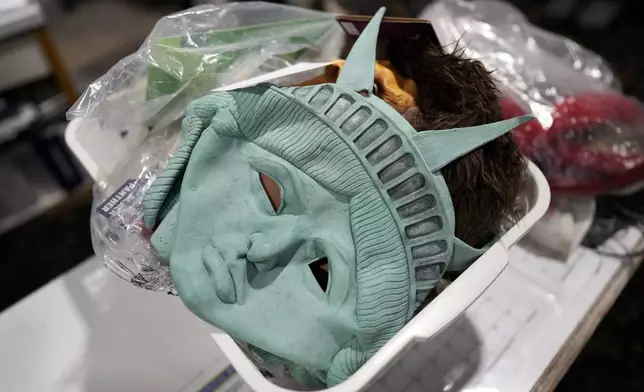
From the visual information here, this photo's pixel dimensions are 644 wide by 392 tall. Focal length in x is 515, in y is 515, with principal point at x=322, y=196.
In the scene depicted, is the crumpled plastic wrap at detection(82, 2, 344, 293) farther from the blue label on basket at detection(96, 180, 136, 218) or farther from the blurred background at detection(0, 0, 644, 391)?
the blurred background at detection(0, 0, 644, 391)

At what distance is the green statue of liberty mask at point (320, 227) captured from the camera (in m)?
0.39

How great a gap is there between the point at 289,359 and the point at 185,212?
0.47 feet

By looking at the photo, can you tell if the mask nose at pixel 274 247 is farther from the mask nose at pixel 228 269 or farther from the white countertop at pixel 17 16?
the white countertop at pixel 17 16

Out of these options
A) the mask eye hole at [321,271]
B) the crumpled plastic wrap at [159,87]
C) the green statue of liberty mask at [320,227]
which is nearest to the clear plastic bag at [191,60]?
the crumpled plastic wrap at [159,87]

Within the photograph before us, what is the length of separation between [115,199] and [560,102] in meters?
0.54

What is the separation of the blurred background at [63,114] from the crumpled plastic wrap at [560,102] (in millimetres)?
163

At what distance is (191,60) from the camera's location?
20.6 inches

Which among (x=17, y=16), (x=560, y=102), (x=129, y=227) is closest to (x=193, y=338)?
(x=129, y=227)

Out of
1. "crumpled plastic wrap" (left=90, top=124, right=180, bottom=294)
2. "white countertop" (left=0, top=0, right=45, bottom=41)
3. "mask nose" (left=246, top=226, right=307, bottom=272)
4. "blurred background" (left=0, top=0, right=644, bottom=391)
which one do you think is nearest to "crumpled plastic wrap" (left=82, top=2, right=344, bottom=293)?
"crumpled plastic wrap" (left=90, top=124, right=180, bottom=294)

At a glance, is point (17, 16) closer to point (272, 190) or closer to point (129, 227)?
point (129, 227)

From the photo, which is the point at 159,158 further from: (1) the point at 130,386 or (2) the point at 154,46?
(1) the point at 130,386

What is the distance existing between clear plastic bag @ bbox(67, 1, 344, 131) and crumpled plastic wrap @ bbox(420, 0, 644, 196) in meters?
0.17

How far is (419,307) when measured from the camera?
42 cm

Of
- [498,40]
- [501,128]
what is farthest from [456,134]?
[498,40]
